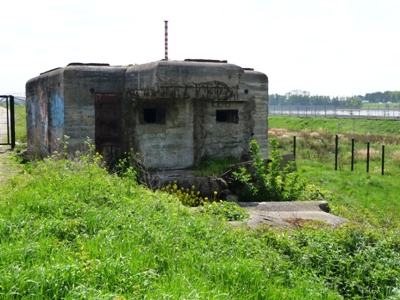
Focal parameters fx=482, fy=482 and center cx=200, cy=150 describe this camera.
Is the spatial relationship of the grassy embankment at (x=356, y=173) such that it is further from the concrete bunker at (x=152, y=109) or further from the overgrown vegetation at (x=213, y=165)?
the concrete bunker at (x=152, y=109)

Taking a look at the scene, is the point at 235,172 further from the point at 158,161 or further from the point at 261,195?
the point at 158,161

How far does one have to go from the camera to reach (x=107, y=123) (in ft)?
32.2

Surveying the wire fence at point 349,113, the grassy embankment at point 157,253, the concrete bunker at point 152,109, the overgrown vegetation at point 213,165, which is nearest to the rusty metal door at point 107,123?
the concrete bunker at point 152,109

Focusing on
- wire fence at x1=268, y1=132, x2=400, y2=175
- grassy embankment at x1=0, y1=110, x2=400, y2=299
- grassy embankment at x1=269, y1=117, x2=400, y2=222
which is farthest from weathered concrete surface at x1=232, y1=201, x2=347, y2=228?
wire fence at x1=268, y1=132, x2=400, y2=175

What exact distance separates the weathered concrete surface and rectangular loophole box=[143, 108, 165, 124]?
97.9 inches

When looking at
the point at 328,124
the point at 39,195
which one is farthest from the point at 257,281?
the point at 328,124

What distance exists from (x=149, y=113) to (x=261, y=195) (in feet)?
9.79

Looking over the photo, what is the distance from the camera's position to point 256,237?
5.62 metres

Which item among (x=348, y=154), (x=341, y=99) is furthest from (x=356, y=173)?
(x=341, y=99)

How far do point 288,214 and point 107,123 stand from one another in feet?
13.9

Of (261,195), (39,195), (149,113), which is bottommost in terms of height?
(261,195)

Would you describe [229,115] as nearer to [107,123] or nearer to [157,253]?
[107,123]

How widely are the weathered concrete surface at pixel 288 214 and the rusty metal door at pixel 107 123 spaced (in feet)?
10.2

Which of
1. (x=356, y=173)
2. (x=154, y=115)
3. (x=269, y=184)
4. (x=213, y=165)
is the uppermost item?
(x=154, y=115)
